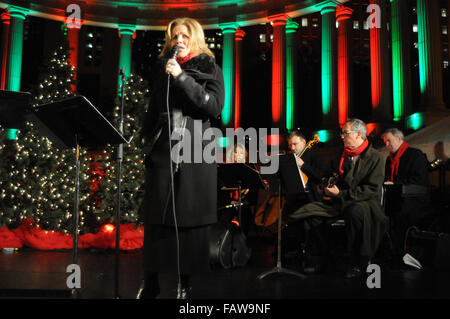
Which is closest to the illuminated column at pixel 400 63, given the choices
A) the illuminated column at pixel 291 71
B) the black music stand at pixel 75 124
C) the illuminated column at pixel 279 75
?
the illuminated column at pixel 279 75

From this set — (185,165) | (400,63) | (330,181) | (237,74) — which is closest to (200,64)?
(185,165)

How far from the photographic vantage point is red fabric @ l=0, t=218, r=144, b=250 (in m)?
12.2

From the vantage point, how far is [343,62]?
31.0m

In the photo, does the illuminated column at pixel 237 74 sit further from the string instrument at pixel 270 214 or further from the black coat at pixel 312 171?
A: the black coat at pixel 312 171

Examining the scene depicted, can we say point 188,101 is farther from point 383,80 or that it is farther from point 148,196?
point 383,80

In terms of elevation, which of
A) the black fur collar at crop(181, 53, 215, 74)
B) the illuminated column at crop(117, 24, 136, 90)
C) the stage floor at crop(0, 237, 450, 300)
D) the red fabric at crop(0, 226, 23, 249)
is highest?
the illuminated column at crop(117, 24, 136, 90)

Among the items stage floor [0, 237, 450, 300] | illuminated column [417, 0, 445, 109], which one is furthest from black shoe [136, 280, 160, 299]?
illuminated column [417, 0, 445, 109]

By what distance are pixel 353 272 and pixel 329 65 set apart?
25382 mm

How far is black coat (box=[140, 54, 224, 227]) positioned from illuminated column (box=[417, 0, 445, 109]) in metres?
22.3

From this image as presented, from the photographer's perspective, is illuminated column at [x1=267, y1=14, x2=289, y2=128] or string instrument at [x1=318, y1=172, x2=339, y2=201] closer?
string instrument at [x1=318, y1=172, x2=339, y2=201]

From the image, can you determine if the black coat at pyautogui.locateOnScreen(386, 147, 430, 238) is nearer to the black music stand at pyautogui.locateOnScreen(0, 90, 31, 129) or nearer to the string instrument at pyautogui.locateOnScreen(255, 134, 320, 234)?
the string instrument at pyautogui.locateOnScreen(255, 134, 320, 234)

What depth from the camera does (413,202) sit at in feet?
32.0

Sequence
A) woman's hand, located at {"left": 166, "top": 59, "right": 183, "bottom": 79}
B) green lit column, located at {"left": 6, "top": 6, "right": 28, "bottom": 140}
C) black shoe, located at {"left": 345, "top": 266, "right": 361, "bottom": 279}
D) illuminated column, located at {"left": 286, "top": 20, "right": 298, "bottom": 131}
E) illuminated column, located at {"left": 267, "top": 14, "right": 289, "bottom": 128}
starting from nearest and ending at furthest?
woman's hand, located at {"left": 166, "top": 59, "right": 183, "bottom": 79} → black shoe, located at {"left": 345, "top": 266, "right": 361, "bottom": 279} → green lit column, located at {"left": 6, "top": 6, "right": 28, "bottom": 140} → illuminated column, located at {"left": 267, "top": 14, "right": 289, "bottom": 128} → illuminated column, located at {"left": 286, "top": 20, "right": 298, "bottom": 131}
